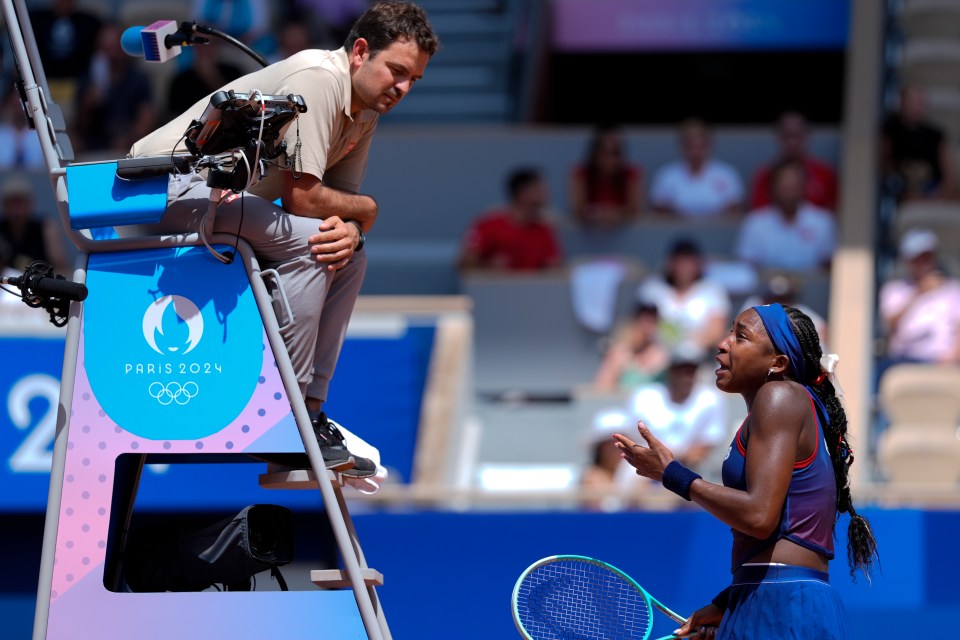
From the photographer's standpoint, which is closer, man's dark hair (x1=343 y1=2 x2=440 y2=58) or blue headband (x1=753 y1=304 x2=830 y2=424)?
blue headband (x1=753 y1=304 x2=830 y2=424)

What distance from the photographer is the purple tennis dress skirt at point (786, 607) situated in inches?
152

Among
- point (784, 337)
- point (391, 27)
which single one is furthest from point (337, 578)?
point (391, 27)

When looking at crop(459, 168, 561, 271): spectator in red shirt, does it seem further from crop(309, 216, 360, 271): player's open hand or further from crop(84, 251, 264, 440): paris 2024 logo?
crop(84, 251, 264, 440): paris 2024 logo

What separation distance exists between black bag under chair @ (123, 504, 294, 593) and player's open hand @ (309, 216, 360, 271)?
646 mm

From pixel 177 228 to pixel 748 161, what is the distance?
8.44 meters

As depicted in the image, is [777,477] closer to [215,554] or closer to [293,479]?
[293,479]

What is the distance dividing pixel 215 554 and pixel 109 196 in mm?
925

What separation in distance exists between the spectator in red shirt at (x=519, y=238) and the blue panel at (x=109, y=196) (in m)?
6.90

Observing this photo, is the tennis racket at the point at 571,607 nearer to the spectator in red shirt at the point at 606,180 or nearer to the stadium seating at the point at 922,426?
the stadium seating at the point at 922,426

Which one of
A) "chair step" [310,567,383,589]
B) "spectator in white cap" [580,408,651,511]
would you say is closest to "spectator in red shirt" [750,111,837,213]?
"spectator in white cap" [580,408,651,511]

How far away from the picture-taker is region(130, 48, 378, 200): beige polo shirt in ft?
13.5

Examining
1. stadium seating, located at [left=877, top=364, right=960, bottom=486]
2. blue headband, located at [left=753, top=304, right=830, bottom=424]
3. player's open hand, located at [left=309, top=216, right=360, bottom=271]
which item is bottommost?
stadium seating, located at [left=877, top=364, right=960, bottom=486]

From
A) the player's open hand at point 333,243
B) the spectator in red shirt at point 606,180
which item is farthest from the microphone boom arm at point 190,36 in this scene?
the spectator in red shirt at point 606,180

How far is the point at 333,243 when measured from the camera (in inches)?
164
